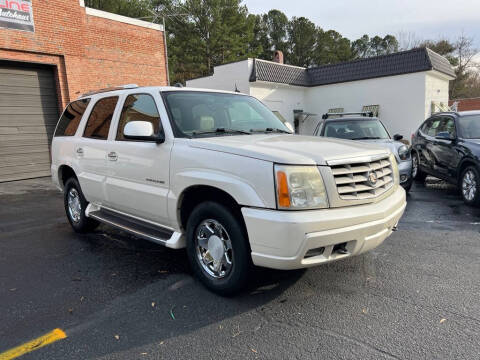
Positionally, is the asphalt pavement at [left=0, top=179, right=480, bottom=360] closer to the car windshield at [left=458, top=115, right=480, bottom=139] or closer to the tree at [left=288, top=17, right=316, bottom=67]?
the car windshield at [left=458, top=115, right=480, bottom=139]

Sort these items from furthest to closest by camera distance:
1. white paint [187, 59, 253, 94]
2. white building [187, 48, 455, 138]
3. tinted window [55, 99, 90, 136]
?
white paint [187, 59, 253, 94] < white building [187, 48, 455, 138] < tinted window [55, 99, 90, 136]

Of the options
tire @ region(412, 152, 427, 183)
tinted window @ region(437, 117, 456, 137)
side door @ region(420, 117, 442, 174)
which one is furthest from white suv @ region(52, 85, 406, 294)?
tire @ region(412, 152, 427, 183)

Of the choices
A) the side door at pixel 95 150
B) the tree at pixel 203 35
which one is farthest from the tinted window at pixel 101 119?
the tree at pixel 203 35

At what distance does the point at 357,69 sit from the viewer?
70.6 feet

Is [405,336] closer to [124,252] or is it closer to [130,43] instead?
[124,252]

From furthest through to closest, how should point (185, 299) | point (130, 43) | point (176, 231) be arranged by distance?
point (130, 43) < point (176, 231) < point (185, 299)

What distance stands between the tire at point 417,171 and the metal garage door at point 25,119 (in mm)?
11109

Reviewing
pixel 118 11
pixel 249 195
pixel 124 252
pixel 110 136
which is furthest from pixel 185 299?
pixel 118 11

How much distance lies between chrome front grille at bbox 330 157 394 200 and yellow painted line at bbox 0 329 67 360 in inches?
95.7

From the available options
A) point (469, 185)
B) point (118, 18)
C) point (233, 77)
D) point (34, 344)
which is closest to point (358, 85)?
point (233, 77)

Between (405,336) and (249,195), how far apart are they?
151 centimetres

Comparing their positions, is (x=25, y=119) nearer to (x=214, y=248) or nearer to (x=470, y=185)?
(x=214, y=248)

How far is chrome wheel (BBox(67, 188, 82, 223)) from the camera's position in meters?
5.39

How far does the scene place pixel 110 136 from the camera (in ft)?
14.2
